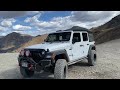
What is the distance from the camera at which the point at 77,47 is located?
923cm

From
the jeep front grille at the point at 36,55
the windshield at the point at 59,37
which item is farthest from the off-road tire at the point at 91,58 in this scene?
the jeep front grille at the point at 36,55

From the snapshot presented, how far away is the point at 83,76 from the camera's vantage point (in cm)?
884

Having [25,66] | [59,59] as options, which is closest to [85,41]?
[59,59]

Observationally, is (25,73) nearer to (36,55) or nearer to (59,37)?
(36,55)

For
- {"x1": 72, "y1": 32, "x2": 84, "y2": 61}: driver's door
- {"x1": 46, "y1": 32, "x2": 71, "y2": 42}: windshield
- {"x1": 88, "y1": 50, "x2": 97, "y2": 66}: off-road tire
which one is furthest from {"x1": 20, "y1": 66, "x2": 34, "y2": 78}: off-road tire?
{"x1": 88, "y1": 50, "x2": 97, "y2": 66}: off-road tire

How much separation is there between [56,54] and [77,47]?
183 centimetres

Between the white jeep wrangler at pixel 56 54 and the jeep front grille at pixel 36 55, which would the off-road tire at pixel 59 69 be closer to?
the white jeep wrangler at pixel 56 54

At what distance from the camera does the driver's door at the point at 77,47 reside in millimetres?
8970

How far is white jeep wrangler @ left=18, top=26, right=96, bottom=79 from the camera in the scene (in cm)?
748

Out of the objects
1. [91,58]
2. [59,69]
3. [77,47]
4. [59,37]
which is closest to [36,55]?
[59,69]
